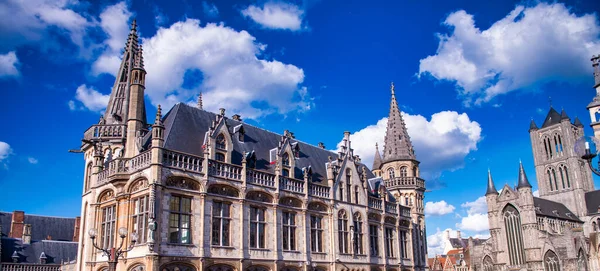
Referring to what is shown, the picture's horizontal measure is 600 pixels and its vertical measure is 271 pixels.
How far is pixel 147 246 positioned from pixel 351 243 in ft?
61.1

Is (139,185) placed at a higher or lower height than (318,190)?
lower

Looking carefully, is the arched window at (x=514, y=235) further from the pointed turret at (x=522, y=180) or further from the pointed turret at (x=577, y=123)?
the pointed turret at (x=577, y=123)

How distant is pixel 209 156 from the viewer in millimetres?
31609

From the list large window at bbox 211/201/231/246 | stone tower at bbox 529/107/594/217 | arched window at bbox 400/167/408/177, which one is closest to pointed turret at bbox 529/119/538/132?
stone tower at bbox 529/107/594/217

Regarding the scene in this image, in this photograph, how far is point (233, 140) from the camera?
120ft

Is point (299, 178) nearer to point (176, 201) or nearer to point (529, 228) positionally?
point (176, 201)

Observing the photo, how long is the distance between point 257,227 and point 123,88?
705 inches

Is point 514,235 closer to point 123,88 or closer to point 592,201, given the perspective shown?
point 592,201

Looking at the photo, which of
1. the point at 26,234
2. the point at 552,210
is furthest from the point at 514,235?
the point at 26,234

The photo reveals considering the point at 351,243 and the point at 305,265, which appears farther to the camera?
the point at 351,243

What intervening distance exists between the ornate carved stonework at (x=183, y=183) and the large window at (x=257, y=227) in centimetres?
498

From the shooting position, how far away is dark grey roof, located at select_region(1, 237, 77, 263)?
45.4 meters

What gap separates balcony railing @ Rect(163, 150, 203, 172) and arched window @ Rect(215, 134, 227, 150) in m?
2.88

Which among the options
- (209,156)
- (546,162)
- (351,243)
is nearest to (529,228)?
(546,162)
